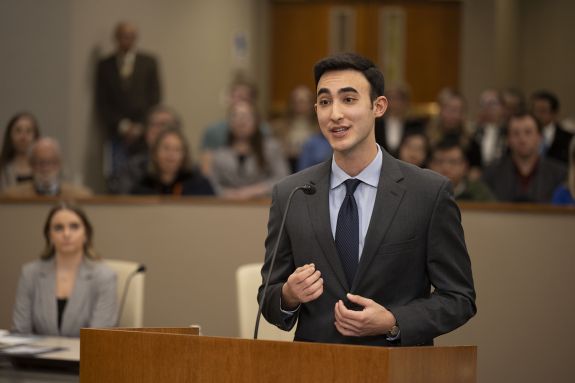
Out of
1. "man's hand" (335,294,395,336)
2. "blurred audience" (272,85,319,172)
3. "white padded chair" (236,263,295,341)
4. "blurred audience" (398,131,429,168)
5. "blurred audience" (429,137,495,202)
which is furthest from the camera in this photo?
"blurred audience" (272,85,319,172)

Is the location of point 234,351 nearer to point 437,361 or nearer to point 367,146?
point 437,361

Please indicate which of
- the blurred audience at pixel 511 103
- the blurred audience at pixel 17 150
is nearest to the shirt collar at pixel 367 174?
the blurred audience at pixel 17 150

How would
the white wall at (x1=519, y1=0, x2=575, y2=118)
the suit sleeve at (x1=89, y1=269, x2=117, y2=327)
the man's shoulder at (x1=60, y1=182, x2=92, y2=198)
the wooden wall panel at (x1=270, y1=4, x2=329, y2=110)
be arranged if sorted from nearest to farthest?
1. the suit sleeve at (x1=89, y1=269, x2=117, y2=327)
2. the man's shoulder at (x1=60, y1=182, x2=92, y2=198)
3. the white wall at (x1=519, y1=0, x2=575, y2=118)
4. the wooden wall panel at (x1=270, y1=4, x2=329, y2=110)

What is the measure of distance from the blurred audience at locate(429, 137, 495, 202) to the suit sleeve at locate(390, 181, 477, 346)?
10.5ft

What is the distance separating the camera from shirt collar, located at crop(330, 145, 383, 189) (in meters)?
2.83

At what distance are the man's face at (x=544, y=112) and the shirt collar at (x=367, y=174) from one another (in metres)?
5.24

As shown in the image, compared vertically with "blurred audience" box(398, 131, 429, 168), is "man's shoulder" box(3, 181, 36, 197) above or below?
below

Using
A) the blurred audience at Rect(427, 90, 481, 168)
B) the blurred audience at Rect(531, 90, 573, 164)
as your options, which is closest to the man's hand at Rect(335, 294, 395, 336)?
the blurred audience at Rect(531, 90, 573, 164)

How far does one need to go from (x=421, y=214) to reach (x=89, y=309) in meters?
2.35

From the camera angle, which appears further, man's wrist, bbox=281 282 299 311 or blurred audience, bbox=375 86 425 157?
blurred audience, bbox=375 86 425 157

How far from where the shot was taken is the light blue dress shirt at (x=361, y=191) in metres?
2.81

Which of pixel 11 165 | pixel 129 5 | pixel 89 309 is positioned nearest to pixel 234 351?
pixel 89 309

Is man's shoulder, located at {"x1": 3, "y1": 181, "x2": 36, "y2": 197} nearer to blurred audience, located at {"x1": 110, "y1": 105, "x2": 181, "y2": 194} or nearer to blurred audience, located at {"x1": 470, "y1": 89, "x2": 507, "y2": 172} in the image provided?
blurred audience, located at {"x1": 110, "y1": 105, "x2": 181, "y2": 194}

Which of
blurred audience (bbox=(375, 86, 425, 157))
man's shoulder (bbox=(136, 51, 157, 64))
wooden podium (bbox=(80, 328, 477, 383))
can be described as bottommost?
wooden podium (bbox=(80, 328, 477, 383))
